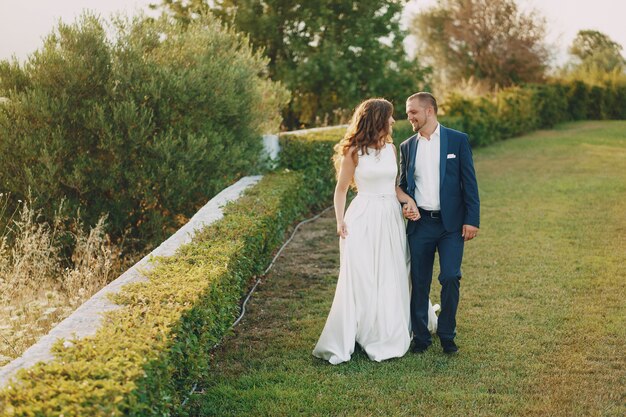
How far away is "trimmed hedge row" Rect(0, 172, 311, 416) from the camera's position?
129 inches

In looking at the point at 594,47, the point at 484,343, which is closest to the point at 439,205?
the point at 484,343

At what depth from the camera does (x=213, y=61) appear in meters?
11.3

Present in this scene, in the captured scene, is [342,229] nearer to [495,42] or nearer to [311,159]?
[311,159]

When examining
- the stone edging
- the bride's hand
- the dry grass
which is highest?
the bride's hand

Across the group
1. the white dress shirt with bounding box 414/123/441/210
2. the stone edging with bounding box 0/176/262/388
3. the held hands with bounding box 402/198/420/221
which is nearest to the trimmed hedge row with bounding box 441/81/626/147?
the stone edging with bounding box 0/176/262/388

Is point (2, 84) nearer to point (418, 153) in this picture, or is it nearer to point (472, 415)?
point (418, 153)

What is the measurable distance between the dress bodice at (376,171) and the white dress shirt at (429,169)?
Result: 0.22 metres

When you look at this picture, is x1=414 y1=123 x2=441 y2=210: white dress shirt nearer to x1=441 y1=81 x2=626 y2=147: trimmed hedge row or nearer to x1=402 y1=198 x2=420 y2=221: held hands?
x1=402 y1=198 x2=420 y2=221: held hands

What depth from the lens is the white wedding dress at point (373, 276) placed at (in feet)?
19.2

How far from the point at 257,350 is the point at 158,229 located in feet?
15.4

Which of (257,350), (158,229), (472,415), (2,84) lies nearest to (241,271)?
(257,350)

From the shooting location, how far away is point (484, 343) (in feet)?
20.1

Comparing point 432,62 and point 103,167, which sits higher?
point 432,62

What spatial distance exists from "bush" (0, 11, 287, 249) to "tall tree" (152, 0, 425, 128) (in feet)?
41.7
